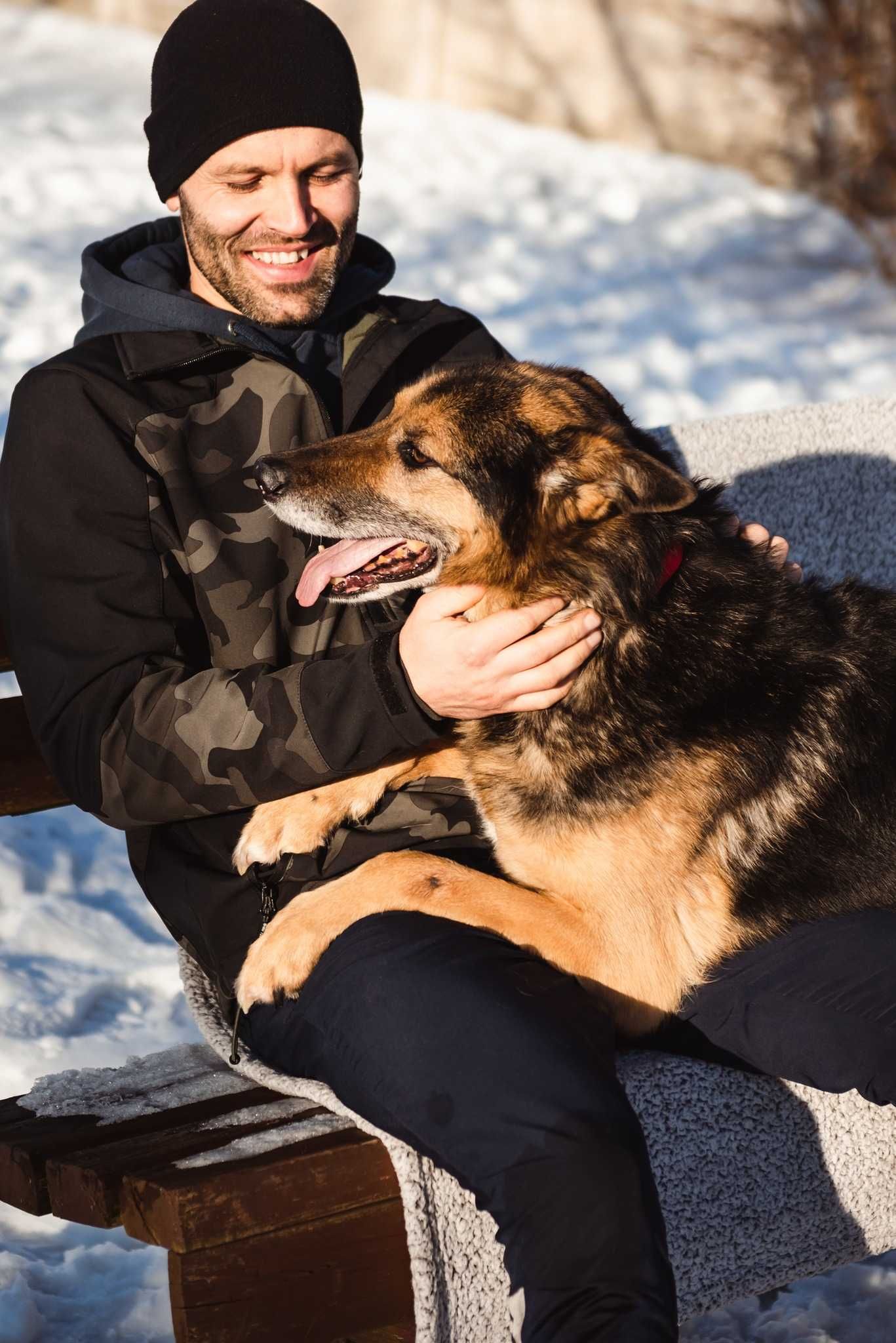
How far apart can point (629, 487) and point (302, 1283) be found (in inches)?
55.9

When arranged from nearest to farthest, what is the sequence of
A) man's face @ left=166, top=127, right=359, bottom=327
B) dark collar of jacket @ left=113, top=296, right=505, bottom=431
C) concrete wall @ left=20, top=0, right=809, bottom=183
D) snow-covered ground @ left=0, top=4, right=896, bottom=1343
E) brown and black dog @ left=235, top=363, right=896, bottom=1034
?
brown and black dog @ left=235, top=363, right=896, bottom=1034
dark collar of jacket @ left=113, top=296, right=505, bottom=431
man's face @ left=166, top=127, right=359, bottom=327
snow-covered ground @ left=0, top=4, right=896, bottom=1343
concrete wall @ left=20, top=0, right=809, bottom=183

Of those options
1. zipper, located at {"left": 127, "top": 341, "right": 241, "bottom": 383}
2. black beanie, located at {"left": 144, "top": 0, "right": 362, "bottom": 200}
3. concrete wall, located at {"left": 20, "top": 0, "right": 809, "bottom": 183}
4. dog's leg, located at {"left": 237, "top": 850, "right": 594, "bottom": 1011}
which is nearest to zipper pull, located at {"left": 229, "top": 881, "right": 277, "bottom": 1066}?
dog's leg, located at {"left": 237, "top": 850, "right": 594, "bottom": 1011}

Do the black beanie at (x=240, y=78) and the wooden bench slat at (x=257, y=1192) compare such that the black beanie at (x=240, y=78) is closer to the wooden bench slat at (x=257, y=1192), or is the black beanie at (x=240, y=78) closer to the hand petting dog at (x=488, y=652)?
the hand petting dog at (x=488, y=652)

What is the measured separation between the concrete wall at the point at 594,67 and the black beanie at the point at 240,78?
723 cm

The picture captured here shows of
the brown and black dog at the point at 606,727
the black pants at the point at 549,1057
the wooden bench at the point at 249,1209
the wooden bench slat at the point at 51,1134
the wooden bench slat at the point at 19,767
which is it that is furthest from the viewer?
the wooden bench slat at the point at 19,767

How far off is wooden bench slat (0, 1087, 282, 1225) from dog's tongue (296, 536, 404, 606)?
3.01 feet

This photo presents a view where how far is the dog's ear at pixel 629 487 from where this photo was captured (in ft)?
7.53

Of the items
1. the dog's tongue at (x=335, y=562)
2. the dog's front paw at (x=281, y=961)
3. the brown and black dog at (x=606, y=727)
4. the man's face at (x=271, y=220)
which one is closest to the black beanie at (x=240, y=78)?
the man's face at (x=271, y=220)

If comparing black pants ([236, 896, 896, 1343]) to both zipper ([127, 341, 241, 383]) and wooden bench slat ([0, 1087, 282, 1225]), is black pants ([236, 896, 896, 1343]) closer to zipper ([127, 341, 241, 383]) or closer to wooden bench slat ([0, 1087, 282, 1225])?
wooden bench slat ([0, 1087, 282, 1225])

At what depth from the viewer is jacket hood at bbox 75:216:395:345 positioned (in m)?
2.64

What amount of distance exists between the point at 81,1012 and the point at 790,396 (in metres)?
4.99

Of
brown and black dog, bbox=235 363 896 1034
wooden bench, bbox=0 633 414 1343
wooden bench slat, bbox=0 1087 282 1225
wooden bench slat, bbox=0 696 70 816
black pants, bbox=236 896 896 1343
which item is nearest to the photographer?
black pants, bbox=236 896 896 1343

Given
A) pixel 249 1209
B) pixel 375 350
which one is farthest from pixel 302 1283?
pixel 375 350

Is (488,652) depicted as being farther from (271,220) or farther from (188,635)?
(271,220)
